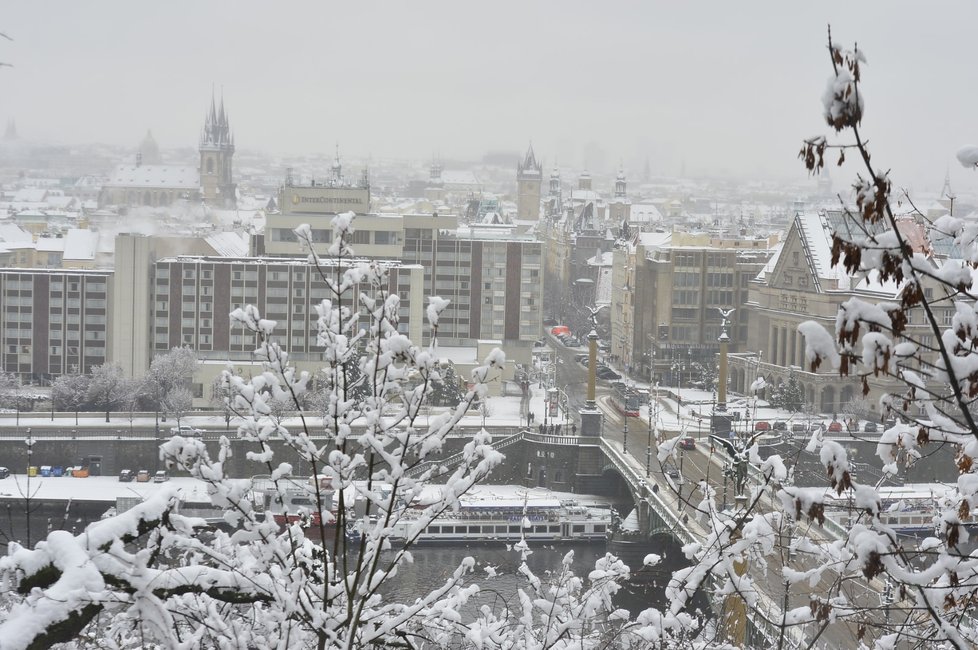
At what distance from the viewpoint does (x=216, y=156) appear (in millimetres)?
81062

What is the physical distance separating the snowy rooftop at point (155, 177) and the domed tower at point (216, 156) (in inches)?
114

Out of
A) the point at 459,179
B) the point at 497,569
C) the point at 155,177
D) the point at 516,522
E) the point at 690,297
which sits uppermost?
the point at 459,179

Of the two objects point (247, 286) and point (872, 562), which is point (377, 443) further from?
point (247, 286)

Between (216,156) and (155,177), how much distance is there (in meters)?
8.42

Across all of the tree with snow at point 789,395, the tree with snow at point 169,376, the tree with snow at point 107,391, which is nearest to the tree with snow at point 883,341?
the tree with snow at point 789,395

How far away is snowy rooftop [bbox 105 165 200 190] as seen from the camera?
72438 mm

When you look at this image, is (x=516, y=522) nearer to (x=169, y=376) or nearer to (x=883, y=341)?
(x=169, y=376)

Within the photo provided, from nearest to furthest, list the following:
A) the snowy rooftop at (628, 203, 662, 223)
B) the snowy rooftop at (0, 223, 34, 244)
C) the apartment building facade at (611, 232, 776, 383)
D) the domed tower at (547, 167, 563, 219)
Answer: the apartment building facade at (611, 232, 776, 383) → the snowy rooftop at (0, 223, 34, 244) → the domed tower at (547, 167, 563, 219) → the snowy rooftop at (628, 203, 662, 223)

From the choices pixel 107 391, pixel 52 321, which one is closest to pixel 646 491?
pixel 107 391

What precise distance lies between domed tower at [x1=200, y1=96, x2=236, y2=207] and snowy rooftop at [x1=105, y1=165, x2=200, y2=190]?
2900 millimetres

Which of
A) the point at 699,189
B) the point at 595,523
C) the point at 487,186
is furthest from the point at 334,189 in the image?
the point at 699,189

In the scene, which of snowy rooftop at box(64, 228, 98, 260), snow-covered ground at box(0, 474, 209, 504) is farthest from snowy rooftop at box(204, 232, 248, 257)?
snow-covered ground at box(0, 474, 209, 504)

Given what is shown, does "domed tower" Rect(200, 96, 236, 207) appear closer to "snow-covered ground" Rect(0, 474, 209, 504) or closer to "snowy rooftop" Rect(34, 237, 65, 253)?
"snowy rooftop" Rect(34, 237, 65, 253)

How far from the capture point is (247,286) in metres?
25.8
